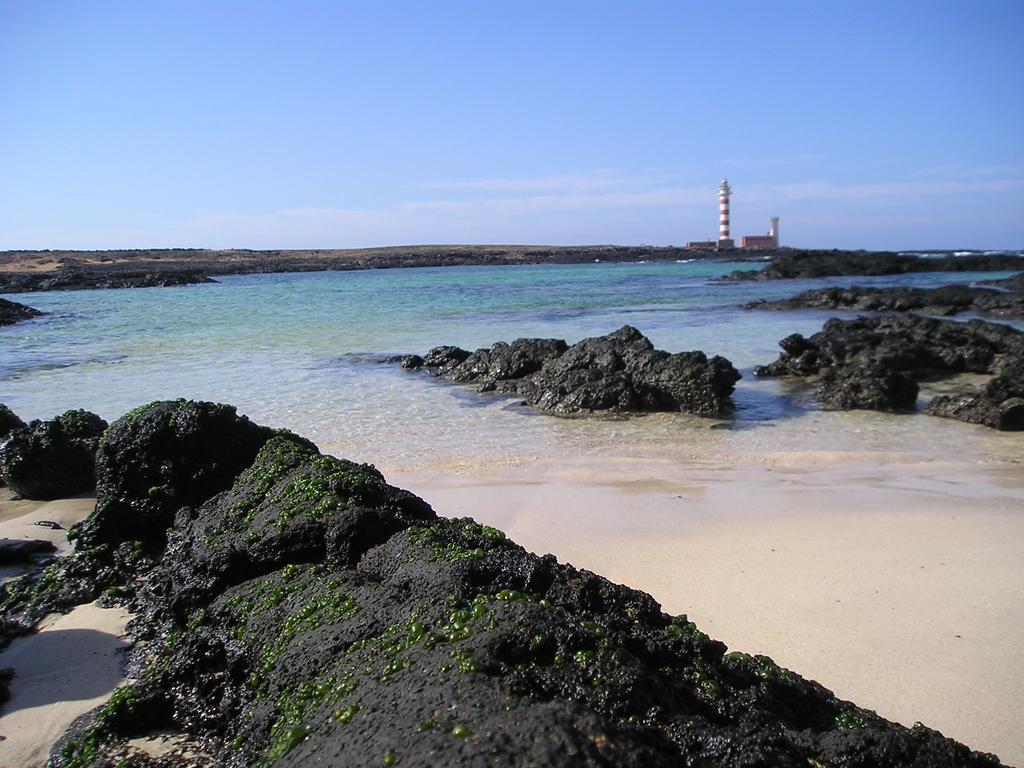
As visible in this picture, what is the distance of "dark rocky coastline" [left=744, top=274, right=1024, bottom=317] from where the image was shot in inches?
986

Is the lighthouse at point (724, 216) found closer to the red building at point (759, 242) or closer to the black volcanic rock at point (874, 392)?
the red building at point (759, 242)

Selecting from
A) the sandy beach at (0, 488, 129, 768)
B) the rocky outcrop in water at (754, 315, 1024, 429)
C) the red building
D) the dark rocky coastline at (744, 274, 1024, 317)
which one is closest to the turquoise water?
the rocky outcrop in water at (754, 315, 1024, 429)

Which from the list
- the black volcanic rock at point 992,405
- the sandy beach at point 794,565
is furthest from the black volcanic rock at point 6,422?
the black volcanic rock at point 992,405

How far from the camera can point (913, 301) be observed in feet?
84.9

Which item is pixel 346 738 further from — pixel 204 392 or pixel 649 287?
pixel 649 287

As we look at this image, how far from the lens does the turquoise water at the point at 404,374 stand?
9.20 metres

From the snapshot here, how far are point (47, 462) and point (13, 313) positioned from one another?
26500mm

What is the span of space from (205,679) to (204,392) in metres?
10.3

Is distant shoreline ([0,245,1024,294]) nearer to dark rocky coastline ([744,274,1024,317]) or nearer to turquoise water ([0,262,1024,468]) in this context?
turquoise water ([0,262,1024,468])

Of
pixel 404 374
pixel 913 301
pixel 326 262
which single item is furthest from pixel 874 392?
pixel 326 262

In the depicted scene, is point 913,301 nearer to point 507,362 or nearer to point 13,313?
point 507,362

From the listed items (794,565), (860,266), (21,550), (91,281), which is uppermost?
(91,281)

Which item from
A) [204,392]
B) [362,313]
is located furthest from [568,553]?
[362,313]

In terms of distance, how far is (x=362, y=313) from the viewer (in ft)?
94.9
